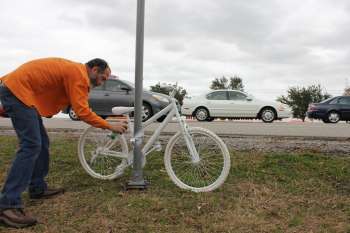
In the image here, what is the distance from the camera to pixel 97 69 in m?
4.66

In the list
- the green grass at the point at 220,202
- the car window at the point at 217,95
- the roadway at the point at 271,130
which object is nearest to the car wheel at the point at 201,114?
the car window at the point at 217,95

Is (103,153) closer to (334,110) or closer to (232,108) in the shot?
(232,108)

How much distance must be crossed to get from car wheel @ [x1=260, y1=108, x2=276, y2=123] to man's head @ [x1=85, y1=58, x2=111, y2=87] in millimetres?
15327

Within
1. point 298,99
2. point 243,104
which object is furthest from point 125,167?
point 298,99

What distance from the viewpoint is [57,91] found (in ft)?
15.0

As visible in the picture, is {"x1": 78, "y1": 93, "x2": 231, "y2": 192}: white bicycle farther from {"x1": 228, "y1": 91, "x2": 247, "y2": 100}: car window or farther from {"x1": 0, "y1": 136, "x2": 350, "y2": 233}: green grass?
{"x1": 228, "y1": 91, "x2": 247, "y2": 100}: car window

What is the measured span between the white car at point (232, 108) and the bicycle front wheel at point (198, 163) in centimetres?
1419

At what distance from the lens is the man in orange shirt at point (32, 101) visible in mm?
4254

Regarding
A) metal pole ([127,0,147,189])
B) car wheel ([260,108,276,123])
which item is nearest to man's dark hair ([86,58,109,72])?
metal pole ([127,0,147,189])

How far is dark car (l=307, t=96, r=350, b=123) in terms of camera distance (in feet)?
70.5

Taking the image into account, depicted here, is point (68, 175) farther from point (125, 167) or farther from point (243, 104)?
point (243, 104)

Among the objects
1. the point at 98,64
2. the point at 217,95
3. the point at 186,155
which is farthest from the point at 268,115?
the point at 98,64

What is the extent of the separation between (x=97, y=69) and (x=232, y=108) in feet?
49.8

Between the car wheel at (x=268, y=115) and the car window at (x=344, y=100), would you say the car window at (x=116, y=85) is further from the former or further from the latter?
the car window at (x=344, y=100)
